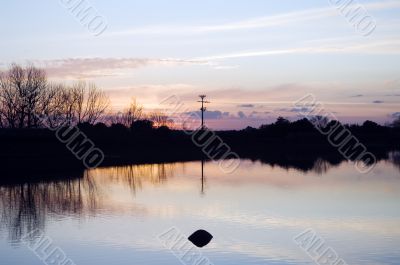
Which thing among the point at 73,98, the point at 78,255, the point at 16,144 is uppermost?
the point at 73,98

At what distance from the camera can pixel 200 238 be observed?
12516mm

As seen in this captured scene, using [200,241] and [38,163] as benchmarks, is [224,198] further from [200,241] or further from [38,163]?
[38,163]

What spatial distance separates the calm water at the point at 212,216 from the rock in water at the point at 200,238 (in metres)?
0.25

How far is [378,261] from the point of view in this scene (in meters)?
10.9

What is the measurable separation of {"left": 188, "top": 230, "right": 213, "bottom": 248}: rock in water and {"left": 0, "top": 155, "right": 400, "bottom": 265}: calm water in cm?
25

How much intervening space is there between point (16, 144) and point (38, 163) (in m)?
4.38

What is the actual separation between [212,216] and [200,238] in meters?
3.75

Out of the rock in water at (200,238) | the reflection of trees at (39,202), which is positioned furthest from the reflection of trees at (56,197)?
the rock in water at (200,238)

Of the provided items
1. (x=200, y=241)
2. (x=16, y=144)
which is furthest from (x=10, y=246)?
(x=16, y=144)

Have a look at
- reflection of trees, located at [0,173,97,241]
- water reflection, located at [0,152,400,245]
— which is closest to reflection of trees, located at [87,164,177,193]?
water reflection, located at [0,152,400,245]

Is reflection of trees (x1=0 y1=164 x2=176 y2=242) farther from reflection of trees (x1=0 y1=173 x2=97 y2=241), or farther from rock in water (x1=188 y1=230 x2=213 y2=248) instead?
rock in water (x1=188 y1=230 x2=213 y2=248)

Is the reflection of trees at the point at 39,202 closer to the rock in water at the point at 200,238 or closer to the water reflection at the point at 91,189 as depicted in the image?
the water reflection at the point at 91,189

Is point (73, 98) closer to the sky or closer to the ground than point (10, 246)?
closer to the sky

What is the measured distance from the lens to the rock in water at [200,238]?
12.4 metres
